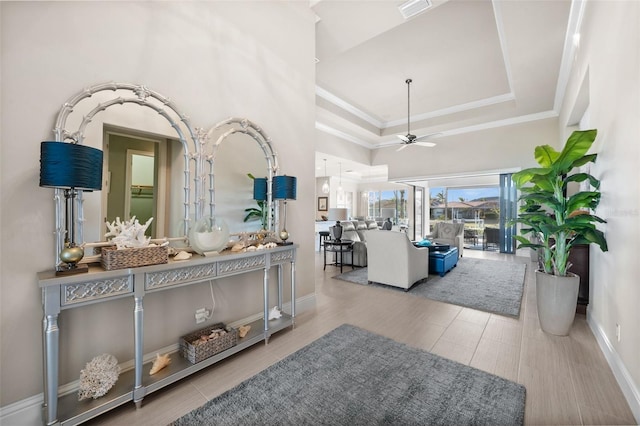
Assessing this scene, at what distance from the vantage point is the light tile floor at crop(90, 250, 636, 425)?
165cm

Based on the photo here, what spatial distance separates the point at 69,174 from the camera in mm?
1454

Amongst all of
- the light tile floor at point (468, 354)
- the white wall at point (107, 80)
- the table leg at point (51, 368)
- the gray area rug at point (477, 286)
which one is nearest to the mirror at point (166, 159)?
the white wall at point (107, 80)

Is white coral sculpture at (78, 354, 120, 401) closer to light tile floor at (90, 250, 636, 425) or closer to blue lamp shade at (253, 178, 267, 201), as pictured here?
light tile floor at (90, 250, 636, 425)

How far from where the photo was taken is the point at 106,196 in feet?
6.17

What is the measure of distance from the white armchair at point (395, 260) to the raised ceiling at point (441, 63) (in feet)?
9.33

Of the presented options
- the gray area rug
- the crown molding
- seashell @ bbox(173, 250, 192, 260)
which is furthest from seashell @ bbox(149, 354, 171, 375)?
the crown molding

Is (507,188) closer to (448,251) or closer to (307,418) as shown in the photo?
(448,251)

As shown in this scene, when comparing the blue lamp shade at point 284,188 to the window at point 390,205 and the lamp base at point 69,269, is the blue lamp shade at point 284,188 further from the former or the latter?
the window at point 390,205

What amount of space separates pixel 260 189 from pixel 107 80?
1.48 meters

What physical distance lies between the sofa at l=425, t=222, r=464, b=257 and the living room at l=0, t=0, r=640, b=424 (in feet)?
13.0

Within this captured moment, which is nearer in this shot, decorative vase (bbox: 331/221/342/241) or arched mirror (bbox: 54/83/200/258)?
arched mirror (bbox: 54/83/200/258)

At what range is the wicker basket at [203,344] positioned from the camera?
1.99 m

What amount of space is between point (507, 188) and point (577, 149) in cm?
591

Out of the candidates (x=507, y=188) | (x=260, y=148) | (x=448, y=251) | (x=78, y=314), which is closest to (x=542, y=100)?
(x=507, y=188)
